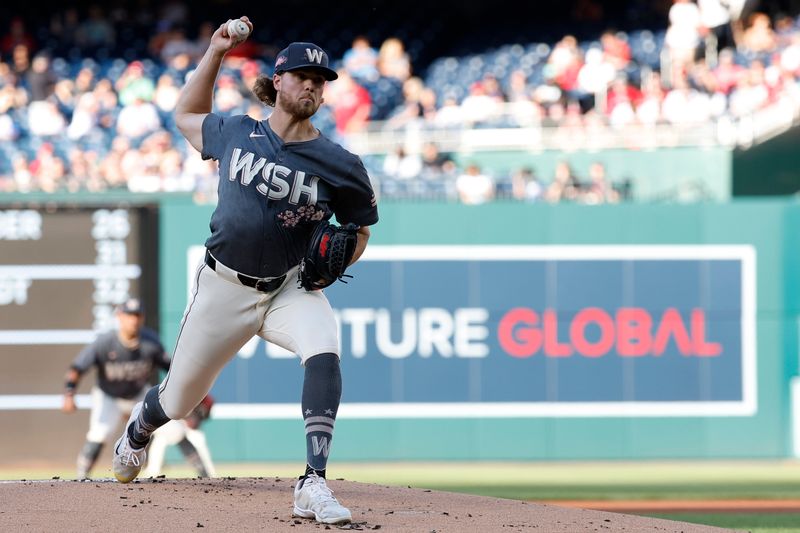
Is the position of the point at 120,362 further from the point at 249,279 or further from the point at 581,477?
the point at 249,279

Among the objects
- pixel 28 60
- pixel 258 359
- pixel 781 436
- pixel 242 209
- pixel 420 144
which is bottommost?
pixel 781 436

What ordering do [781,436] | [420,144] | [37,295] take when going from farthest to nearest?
[420,144] < [781,436] < [37,295]

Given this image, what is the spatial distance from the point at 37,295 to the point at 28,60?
6.29m

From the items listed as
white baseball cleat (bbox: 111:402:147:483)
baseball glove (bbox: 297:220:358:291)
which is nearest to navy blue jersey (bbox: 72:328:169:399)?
white baseball cleat (bbox: 111:402:147:483)

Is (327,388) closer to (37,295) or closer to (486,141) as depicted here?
(37,295)

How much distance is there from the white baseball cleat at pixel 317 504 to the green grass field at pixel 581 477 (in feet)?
14.2

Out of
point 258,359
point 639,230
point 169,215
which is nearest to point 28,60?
point 169,215

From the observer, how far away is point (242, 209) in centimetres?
480

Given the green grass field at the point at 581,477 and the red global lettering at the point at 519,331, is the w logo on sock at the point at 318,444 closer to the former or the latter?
the green grass field at the point at 581,477

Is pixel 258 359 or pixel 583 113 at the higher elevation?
pixel 583 113

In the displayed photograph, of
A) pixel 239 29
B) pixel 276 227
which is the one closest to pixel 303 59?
pixel 239 29

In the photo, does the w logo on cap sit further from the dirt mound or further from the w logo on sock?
the dirt mound

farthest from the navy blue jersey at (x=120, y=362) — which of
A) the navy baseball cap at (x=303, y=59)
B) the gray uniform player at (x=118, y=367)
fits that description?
the navy baseball cap at (x=303, y=59)

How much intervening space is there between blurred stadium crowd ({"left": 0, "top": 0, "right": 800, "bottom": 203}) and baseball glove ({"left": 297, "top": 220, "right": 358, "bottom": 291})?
24.3ft
